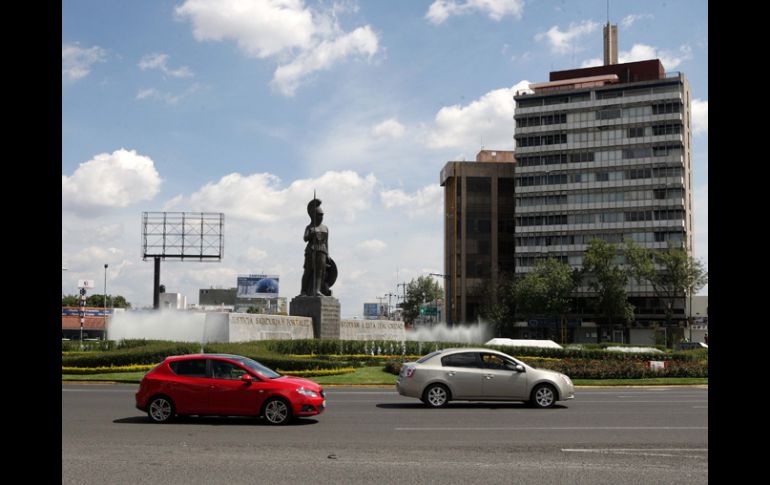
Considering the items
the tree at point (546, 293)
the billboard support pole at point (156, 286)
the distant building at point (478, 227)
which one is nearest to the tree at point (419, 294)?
the distant building at point (478, 227)

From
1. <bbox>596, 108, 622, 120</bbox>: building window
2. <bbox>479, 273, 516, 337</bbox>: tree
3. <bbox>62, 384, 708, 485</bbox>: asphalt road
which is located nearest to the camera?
<bbox>62, 384, 708, 485</bbox>: asphalt road

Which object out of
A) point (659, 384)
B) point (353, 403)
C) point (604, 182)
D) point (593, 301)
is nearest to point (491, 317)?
point (593, 301)

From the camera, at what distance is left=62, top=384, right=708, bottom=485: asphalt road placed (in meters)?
9.59

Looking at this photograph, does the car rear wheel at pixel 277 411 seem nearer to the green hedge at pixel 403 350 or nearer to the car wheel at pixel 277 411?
the car wheel at pixel 277 411

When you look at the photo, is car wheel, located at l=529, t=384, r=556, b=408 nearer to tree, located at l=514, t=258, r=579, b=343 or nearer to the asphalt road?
the asphalt road

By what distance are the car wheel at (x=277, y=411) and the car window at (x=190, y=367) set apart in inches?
56.9

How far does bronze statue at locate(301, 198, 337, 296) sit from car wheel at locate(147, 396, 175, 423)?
26274 millimetres

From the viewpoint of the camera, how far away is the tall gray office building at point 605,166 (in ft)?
315

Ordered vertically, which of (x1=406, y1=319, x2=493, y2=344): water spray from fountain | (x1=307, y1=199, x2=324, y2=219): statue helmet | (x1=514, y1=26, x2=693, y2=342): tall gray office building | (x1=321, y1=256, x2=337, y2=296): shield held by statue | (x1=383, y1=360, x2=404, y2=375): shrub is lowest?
(x1=406, y1=319, x2=493, y2=344): water spray from fountain

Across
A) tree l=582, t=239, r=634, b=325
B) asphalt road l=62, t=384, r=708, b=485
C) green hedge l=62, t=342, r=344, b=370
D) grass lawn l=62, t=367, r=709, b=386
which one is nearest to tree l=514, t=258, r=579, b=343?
tree l=582, t=239, r=634, b=325

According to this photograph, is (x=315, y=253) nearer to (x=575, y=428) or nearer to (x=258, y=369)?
(x=258, y=369)
